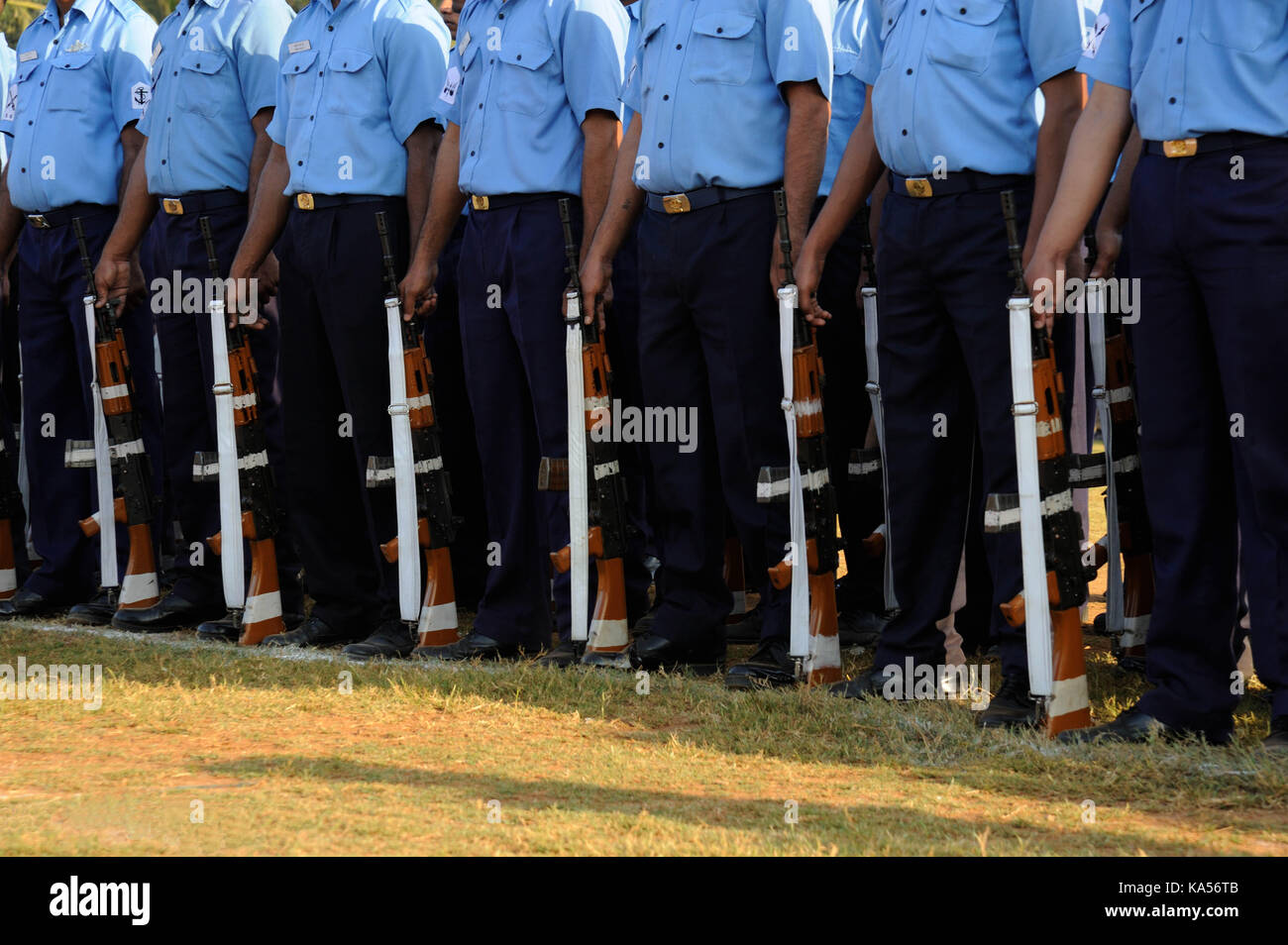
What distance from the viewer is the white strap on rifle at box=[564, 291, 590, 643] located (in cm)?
541

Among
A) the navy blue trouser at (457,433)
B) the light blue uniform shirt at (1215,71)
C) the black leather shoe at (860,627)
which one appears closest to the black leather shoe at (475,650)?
the navy blue trouser at (457,433)

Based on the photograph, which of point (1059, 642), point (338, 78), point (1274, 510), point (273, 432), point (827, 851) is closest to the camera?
point (827, 851)

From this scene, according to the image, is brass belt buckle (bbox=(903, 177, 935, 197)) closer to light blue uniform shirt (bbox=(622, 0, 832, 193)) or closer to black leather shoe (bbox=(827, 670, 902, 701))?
light blue uniform shirt (bbox=(622, 0, 832, 193))

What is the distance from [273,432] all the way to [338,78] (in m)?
1.47

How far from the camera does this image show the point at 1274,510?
13.0 ft

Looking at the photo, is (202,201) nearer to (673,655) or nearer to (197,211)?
(197,211)

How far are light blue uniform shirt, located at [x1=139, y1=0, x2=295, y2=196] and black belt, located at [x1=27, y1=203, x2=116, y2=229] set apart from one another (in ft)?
1.63

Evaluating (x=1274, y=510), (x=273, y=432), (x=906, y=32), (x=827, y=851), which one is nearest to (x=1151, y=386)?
(x=1274, y=510)

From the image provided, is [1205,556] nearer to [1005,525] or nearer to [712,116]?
[1005,525]

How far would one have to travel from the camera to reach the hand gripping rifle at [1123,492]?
16.3 ft

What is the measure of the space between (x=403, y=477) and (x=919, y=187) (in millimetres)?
2172

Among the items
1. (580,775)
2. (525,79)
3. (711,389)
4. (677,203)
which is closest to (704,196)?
(677,203)

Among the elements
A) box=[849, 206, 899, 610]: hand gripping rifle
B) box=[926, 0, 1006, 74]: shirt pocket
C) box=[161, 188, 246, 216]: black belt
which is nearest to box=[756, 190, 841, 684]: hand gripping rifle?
box=[849, 206, 899, 610]: hand gripping rifle

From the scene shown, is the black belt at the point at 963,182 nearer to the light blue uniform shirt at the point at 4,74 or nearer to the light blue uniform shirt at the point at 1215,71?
the light blue uniform shirt at the point at 1215,71
